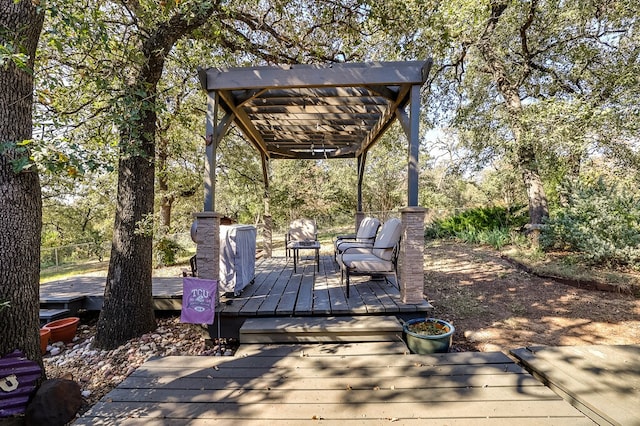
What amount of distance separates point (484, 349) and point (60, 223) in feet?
68.3

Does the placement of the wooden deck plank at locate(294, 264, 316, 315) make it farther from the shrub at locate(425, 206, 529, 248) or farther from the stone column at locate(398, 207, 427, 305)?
the shrub at locate(425, 206, 529, 248)

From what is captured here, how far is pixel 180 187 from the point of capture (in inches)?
324

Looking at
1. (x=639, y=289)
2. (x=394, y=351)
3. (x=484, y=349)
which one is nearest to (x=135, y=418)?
(x=394, y=351)

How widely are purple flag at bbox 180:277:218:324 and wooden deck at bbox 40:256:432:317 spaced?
17cm

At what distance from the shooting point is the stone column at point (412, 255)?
315 centimetres

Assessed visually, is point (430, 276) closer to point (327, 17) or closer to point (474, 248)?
point (474, 248)

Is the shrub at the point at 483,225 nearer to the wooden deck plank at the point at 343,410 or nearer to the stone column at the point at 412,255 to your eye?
the stone column at the point at 412,255

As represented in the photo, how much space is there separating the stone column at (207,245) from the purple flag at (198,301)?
0.17 metres

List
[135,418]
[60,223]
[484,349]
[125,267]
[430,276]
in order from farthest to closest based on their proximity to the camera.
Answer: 1. [60,223]
2. [430,276]
3. [125,267]
4. [484,349]
5. [135,418]

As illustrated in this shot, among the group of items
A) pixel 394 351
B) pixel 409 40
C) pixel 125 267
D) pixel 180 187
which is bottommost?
pixel 394 351

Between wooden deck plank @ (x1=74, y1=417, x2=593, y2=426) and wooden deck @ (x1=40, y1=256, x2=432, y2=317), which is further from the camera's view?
wooden deck @ (x1=40, y1=256, x2=432, y2=317)

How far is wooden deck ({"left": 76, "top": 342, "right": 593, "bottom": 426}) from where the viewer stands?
1.69 m

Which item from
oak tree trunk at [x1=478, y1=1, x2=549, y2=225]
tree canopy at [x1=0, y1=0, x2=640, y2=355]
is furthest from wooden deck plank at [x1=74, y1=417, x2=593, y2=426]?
oak tree trunk at [x1=478, y1=1, x2=549, y2=225]

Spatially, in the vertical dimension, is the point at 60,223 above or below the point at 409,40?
below
